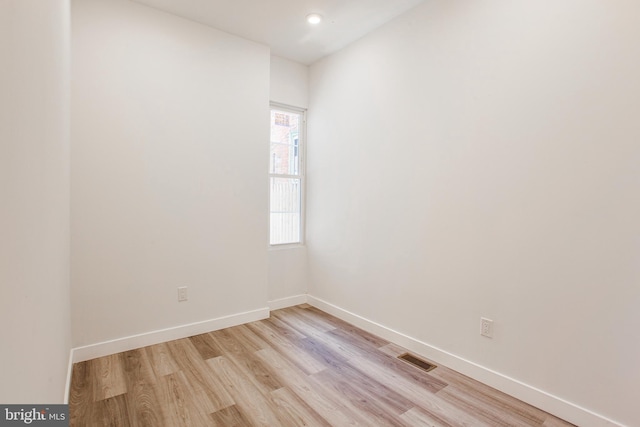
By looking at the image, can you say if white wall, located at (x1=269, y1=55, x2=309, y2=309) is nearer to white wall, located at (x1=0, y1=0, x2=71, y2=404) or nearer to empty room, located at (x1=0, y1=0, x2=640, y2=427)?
empty room, located at (x1=0, y1=0, x2=640, y2=427)

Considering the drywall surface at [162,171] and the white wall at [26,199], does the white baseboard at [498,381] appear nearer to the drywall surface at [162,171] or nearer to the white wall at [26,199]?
the drywall surface at [162,171]

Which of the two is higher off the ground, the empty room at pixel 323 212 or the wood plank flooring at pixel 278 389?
the empty room at pixel 323 212

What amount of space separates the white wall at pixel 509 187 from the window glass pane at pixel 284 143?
887 millimetres

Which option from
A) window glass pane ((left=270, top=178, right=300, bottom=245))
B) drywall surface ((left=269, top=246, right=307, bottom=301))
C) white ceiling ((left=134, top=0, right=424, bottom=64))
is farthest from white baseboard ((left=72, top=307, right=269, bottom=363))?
white ceiling ((left=134, top=0, right=424, bottom=64))

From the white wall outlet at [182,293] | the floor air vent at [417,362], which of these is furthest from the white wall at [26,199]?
the floor air vent at [417,362]

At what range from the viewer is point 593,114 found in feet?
5.72

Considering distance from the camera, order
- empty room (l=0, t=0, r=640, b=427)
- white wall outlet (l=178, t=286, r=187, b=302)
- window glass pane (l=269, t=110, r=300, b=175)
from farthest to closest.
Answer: window glass pane (l=269, t=110, r=300, b=175)
white wall outlet (l=178, t=286, r=187, b=302)
empty room (l=0, t=0, r=640, b=427)

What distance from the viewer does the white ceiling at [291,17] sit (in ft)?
8.51

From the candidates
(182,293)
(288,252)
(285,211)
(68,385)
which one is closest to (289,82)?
(285,211)

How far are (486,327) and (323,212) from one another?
6.58 ft

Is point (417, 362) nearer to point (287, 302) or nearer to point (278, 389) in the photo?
point (278, 389)

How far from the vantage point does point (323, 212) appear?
144 inches

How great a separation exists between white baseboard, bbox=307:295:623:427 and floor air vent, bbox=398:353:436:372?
0.26ft

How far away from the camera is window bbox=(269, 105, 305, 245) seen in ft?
12.1
